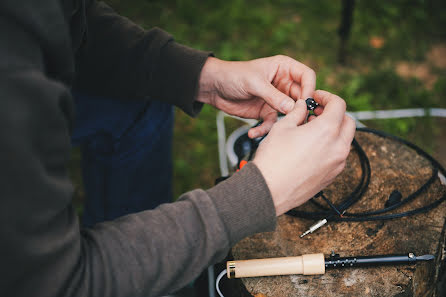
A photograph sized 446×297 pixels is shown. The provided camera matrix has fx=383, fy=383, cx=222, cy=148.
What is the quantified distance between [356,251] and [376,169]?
287 mm

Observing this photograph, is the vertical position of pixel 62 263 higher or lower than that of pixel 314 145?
lower

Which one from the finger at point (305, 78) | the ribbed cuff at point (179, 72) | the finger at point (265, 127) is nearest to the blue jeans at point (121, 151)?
the ribbed cuff at point (179, 72)

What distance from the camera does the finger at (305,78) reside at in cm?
100

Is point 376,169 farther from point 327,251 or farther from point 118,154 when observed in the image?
point 118,154

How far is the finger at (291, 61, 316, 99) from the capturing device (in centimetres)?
100

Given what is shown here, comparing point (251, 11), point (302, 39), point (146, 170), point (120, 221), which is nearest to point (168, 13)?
point (251, 11)

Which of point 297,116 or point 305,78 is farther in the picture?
point 305,78

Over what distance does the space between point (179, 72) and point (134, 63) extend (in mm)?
153

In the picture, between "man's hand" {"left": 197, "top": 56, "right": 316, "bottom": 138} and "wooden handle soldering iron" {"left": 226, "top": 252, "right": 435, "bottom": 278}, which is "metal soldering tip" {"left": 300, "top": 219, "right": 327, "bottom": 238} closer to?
"wooden handle soldering iron" {"left": 226, "top": 252, "right": 435, "bottom": 278}

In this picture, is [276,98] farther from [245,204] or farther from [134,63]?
[134,63]

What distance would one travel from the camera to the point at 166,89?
117cm

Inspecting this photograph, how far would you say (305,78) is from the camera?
3.34ft

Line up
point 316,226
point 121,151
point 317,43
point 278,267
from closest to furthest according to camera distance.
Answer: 1. point 278,267
2. point 316,226
3. point 121,151
4. point 317,43

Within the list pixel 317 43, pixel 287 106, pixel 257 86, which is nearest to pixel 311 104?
pixel 287 106
